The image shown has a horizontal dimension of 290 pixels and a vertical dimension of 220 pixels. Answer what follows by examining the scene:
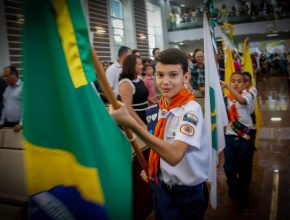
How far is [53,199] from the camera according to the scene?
1151mm

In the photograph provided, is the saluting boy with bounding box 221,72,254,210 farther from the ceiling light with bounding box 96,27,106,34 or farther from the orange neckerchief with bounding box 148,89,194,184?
the ceiling light with bounding box 96,27,106,34

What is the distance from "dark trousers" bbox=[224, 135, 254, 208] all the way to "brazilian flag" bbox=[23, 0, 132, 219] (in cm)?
216

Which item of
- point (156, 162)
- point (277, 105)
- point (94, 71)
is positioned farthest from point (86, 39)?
point (277, 105)

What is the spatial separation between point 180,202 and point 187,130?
483 mm

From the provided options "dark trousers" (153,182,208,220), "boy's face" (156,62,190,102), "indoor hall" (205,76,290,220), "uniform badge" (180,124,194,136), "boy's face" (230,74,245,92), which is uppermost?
"boy's face" (156,62,190,102)

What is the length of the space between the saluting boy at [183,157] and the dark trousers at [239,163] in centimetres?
145

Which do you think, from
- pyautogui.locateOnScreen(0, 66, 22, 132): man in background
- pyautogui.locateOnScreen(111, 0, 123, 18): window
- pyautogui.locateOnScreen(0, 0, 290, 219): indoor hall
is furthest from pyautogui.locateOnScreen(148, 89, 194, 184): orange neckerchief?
pyautogui.locateOnScreen(111, 0, 123, 18): window

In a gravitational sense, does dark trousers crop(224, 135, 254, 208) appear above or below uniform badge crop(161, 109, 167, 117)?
below

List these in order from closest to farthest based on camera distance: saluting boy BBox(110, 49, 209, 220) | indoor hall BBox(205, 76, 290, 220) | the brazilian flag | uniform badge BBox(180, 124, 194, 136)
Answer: the brazilian flag, uniform badge BBox(180, 124, 194, 136), saluting boy BBox(110, 49, 209, 220), indoor hall BBox(205, 76, 290, 220)

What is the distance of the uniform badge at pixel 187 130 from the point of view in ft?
4.75

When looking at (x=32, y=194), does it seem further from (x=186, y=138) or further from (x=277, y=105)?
(x=277, y=105)

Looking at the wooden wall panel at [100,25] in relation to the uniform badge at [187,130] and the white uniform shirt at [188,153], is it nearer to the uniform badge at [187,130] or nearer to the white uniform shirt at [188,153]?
the white uniform shirt at [188,153]

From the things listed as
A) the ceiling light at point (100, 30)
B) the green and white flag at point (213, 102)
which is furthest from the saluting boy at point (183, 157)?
the ceiling light at point (100, 30)

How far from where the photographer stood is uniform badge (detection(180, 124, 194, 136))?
4.75 feet
